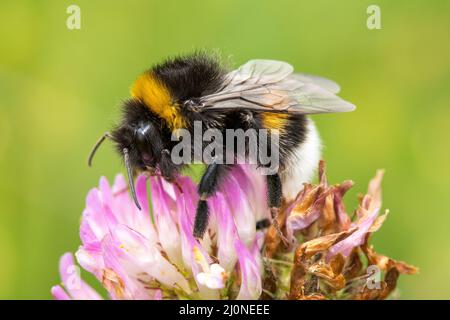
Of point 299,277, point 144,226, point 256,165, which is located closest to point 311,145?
point 256,165

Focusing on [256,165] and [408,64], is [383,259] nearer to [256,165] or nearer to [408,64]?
[256,165]

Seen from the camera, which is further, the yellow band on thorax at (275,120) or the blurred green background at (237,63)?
the blurred green background at (237,63)

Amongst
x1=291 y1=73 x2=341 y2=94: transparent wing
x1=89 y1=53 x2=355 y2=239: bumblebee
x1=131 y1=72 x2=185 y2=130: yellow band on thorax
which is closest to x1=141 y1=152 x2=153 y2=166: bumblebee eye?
x1=89 y1=53 x2=355 y2=239: bumblebee

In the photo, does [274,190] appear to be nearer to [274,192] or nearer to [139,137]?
[274,192]

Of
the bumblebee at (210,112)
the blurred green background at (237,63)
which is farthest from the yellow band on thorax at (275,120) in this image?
the blurred green background at (237,63)

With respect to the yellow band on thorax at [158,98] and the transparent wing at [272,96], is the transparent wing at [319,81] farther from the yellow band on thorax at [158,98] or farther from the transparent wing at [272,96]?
the yellow band on thorax at [158,98]

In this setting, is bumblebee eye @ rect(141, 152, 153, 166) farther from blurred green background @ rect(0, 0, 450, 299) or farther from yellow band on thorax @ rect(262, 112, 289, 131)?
blurred green background @ rect(0, 0, 450, 299)
